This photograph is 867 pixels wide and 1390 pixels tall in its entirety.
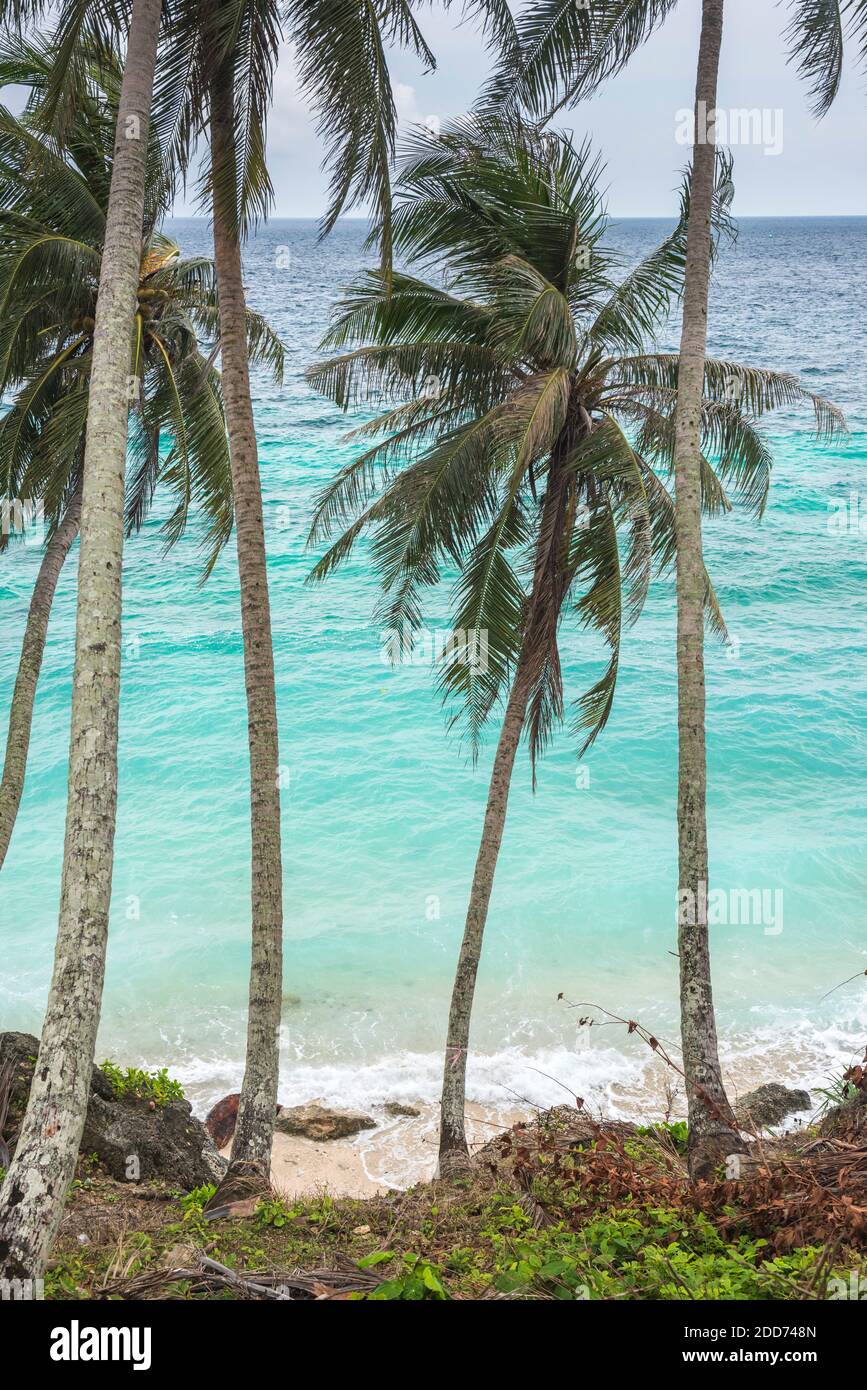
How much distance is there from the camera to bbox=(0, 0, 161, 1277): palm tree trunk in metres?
Answer: 4.93

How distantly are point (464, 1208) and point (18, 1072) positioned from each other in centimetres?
408

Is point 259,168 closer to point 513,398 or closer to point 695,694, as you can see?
point 513,398

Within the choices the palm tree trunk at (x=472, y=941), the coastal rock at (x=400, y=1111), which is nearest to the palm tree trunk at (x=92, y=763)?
the palm tree trunk at (x=472, y=941)

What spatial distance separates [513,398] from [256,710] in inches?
151

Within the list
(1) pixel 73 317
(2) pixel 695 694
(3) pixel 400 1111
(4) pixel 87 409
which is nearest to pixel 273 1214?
(2) pixel 695 694

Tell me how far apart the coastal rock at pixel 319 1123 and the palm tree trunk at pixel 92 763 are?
26.4ft

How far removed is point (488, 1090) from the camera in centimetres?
1392

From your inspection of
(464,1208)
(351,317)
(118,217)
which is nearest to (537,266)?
(351,317)

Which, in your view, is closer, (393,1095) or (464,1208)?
(464,1208)

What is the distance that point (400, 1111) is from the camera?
13461 millimetres

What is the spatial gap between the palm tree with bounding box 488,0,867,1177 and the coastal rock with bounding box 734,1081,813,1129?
466 cm

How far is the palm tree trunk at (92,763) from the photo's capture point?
16.2ft
